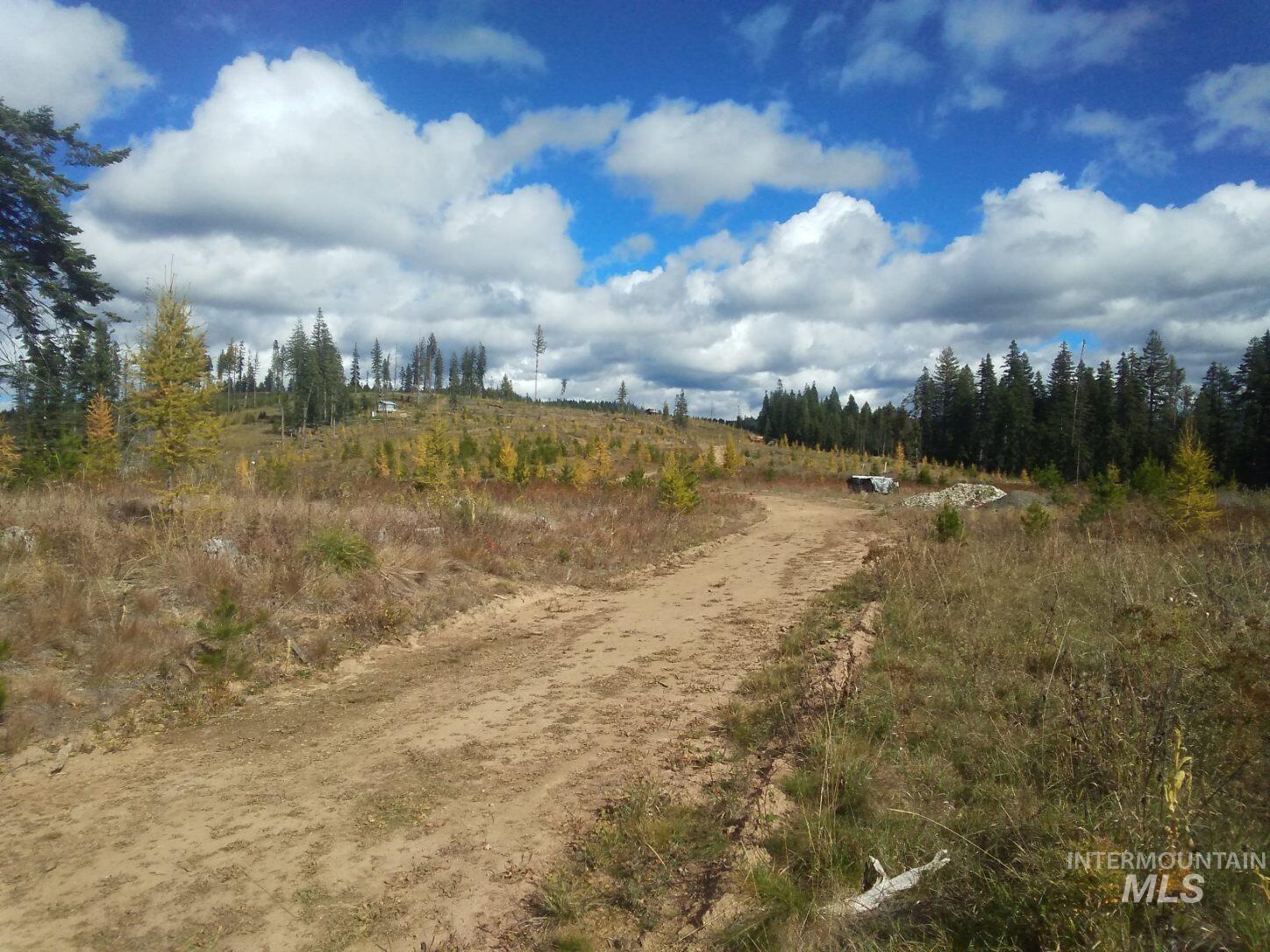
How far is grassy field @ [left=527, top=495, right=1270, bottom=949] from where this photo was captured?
2.47 meters

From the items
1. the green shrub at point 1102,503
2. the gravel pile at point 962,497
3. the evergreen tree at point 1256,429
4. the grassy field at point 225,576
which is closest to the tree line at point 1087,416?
the evergreen tree at point 1256,429

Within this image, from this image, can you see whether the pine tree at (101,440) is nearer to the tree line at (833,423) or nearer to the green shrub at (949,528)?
the green shrub at (949,528)

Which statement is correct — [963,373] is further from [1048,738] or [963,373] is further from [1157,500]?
[1048,738]

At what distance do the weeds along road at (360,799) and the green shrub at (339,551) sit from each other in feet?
5.69

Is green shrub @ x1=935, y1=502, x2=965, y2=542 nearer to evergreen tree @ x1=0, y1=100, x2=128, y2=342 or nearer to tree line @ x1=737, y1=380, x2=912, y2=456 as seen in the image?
evergreen tree @ x1=0, y1=100, x2=128, y2=342

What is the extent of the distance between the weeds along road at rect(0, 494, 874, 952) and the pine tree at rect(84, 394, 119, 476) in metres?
15.9

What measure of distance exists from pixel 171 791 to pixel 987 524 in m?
19.2

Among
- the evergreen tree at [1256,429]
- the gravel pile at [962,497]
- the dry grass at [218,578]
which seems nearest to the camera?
the dry grass at [218,578]

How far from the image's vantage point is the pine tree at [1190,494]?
15306 millimetres

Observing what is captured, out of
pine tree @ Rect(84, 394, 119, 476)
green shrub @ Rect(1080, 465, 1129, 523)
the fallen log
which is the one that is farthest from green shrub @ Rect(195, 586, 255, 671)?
green shrub @ Rect(1080, 465, 1129, 523)

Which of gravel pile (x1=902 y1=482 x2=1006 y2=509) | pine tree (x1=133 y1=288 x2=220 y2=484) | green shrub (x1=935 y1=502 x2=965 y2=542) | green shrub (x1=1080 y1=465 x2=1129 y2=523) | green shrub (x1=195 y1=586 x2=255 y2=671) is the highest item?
pine tree (x1=133 y1=288 x2=220 y2=484)

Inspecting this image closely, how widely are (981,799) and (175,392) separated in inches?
485

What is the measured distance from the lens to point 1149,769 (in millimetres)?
3094

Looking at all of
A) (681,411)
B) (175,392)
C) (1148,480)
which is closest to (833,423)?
(681,411)
